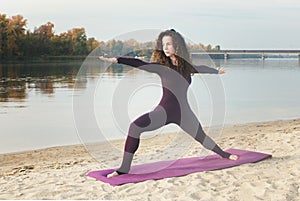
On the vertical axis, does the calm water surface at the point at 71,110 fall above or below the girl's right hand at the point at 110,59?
below

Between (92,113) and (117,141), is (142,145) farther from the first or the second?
(92,113)

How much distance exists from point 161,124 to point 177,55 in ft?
2.74

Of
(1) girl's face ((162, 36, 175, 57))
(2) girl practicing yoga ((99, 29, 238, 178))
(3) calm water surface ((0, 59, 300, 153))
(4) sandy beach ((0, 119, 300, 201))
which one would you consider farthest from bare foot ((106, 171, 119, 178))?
(1) girl's face ((162, 36, 175, 57))

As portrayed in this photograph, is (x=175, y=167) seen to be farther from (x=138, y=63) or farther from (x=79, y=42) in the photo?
(x=79, y=42)

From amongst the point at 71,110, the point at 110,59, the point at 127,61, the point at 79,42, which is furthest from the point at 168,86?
the point at 79,42

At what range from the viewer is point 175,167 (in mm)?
5930

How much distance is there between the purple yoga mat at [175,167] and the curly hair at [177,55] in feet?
3.62

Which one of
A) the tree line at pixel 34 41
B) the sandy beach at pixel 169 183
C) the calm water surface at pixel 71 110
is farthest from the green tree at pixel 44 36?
the sandy beach at pixel 169 183

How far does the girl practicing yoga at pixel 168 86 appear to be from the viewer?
5547mm

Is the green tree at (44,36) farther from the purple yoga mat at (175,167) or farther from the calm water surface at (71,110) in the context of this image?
the purple yoga mat at (175,167)

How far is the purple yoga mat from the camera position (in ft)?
17.9

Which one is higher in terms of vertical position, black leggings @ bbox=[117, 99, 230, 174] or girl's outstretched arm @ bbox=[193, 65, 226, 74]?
girl's outstretched arm @ bbox=[193, 65, 226, 74]

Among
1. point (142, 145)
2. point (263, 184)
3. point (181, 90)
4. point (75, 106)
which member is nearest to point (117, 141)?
point (142, 145)

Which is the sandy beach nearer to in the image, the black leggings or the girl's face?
the black leggings
